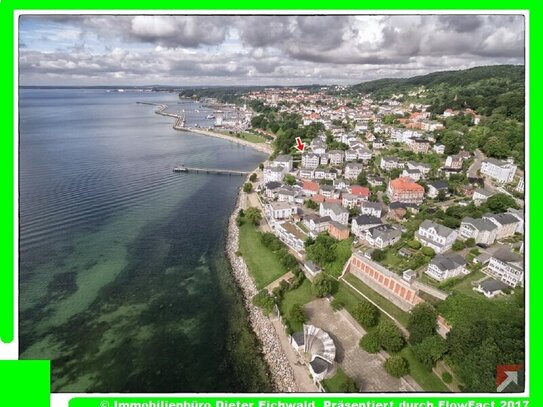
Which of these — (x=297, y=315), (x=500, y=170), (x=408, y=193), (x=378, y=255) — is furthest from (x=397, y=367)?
(x=500, y=170)

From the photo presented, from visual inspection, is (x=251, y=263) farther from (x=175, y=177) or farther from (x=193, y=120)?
(x=193, y=120)

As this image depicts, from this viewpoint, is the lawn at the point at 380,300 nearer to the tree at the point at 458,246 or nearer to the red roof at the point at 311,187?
the tree at the point at 458,246

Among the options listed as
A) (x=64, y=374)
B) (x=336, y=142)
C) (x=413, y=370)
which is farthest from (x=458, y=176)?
(x=64, y=374)

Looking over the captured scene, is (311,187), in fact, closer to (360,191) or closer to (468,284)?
(360,191)

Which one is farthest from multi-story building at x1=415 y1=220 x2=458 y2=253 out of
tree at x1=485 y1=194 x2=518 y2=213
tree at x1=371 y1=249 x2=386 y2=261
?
tree at x1=485 y1=194 x2=518 y2=213

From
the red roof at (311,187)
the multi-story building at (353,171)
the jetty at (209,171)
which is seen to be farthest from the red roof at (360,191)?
the jetty at (209,171)

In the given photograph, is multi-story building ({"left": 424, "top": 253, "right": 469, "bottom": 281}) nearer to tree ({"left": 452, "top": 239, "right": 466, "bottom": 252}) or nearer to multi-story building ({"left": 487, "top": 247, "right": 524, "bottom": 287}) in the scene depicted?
multi-story building ({"left": 487, "top": 247, "right": 524, "bottom": 287})
